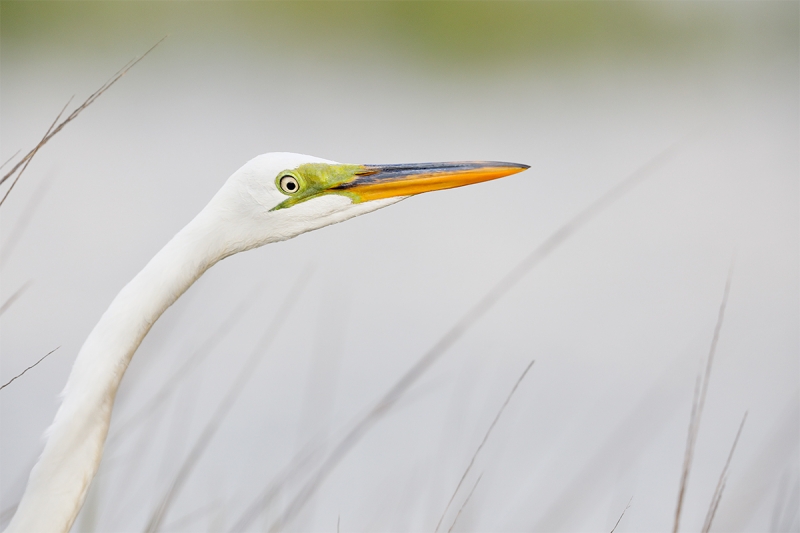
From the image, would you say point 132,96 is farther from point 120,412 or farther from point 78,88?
point 120,412

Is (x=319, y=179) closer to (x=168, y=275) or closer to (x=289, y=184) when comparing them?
(x=289, y=184)

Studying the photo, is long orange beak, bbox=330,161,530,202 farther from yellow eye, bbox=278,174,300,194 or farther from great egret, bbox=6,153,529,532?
yellow eye, bbox=278,174,300,194

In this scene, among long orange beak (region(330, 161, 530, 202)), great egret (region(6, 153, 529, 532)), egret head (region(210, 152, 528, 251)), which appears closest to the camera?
great egret (region(6, 153, 529, 532))

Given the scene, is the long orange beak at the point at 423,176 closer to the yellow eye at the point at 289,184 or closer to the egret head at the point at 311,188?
the egret head at the point at 311,188

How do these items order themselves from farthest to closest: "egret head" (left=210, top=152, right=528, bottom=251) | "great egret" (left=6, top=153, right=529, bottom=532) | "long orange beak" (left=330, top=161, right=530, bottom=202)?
1. "long orange beak" (left=330, top=161, right=530, bottom=202)
2. "egret head" (left=210, top=152, right=528, bottom=251)
3. "great egret" (left=6, top=153, right=529, bottom=532)

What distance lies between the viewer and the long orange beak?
0.91m

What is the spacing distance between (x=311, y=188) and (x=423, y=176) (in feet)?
0.57

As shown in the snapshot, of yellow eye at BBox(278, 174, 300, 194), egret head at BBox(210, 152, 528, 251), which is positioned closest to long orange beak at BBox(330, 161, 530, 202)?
egret head at BBox(210, 152, 528, 251)

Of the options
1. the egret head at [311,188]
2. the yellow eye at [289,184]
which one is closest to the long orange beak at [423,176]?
the egret head at [311,188]

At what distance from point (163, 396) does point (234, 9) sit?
404 centimetres

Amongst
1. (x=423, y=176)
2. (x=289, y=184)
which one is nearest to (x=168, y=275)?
(x=289, y=184)

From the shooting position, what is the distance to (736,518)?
663mm

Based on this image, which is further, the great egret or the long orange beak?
the long orange beak

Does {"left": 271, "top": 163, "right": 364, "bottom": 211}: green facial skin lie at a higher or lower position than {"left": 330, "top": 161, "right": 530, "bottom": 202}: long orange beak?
higher
